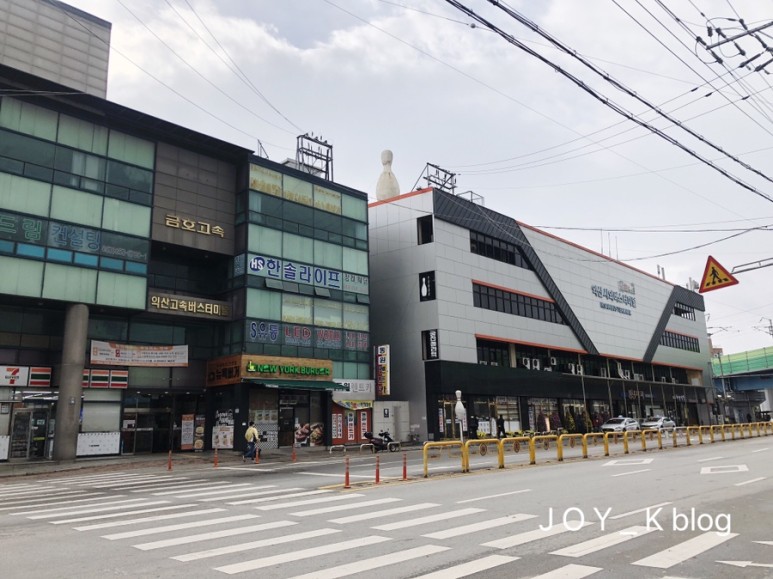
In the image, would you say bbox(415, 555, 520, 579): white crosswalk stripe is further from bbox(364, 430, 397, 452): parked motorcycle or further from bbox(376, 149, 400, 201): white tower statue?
bbox(376, 149, 400, 201): white tower statue

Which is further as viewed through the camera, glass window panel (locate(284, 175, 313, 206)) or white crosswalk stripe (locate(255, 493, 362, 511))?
glass window panel (locate(284, 175, 313, 206))

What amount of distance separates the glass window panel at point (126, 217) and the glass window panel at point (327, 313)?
36.1 ft

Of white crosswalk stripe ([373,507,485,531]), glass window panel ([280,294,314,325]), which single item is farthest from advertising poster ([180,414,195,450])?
white crosswalk stripe ([373,507,485,531])

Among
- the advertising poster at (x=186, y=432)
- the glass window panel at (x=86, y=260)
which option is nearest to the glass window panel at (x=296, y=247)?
the glass window panel at (x=86, y=260)

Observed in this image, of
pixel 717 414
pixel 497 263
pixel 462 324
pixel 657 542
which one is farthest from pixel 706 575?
pixel 717 414

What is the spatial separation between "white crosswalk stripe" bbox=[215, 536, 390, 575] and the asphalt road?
0.02 metres

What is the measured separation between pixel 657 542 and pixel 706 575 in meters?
1.76

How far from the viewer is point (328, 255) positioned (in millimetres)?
39812

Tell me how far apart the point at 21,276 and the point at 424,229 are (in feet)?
87.2

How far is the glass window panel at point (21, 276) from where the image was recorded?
27.3m

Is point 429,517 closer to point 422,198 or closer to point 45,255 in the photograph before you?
point 45,255

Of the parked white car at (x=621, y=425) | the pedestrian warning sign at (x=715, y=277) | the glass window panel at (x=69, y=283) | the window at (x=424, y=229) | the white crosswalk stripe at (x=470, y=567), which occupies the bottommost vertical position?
the white crosswalk stripe at (x=470, y=567)

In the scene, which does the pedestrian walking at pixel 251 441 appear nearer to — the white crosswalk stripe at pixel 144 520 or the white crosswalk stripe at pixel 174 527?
the white crosswalk stripe at pixel 144 520

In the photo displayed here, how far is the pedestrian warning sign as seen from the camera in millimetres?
17720
